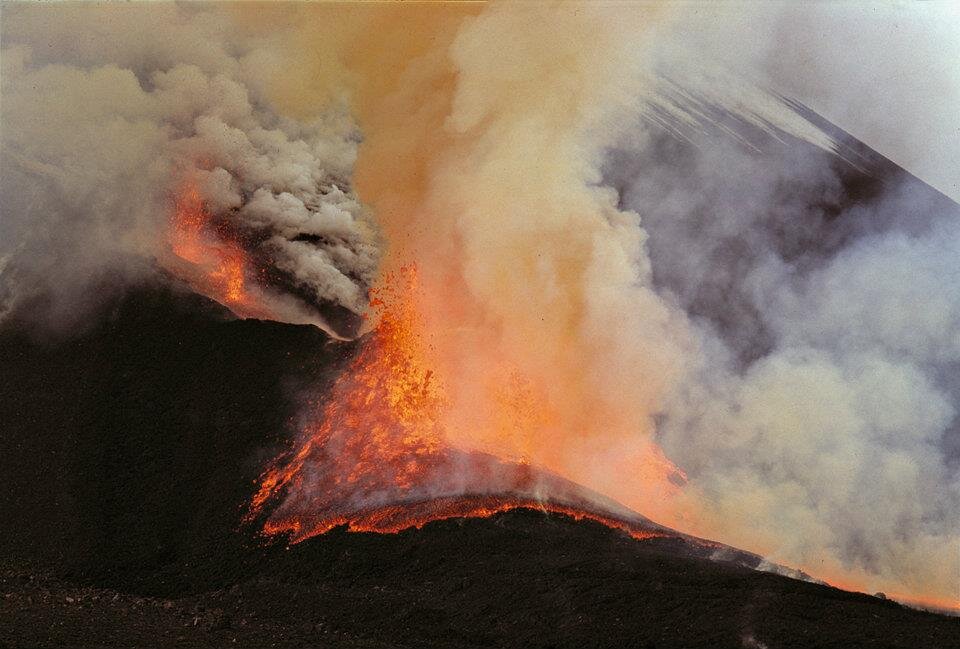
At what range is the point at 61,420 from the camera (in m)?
7.04

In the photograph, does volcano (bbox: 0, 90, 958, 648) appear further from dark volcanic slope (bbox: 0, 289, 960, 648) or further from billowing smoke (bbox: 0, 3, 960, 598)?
billowing smoke (bbox: 0, 3, 960, 598)

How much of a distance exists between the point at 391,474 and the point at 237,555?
4.89 ft

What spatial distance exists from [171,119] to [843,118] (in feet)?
23.1

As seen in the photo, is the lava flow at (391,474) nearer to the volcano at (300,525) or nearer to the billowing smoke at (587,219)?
the volcano at (300,525)

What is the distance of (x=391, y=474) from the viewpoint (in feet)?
22.2

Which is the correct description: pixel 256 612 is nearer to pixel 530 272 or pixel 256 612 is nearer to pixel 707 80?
A: pixel 530 272

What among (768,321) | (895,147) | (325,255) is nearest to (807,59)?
(895,147)

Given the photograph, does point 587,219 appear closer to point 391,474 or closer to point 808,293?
point 808,293

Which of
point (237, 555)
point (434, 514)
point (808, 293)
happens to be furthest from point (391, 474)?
point (808, 293)

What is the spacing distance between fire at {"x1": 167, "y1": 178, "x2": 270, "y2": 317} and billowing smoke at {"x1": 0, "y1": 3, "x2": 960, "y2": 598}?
0.17 m

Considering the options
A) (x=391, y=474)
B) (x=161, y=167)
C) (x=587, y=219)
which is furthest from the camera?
(x=161, y=167)

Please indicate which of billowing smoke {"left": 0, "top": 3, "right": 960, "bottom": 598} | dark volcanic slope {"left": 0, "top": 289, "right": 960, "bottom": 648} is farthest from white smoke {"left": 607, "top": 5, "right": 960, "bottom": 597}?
dark volcanic slope {"left": 0, "top": 289, "right": 960, "bottom": 648}

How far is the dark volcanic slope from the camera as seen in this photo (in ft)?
19.1

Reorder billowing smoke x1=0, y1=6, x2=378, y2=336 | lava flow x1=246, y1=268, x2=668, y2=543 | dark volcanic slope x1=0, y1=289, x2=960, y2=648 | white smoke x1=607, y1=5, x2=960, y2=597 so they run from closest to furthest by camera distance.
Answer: dark volcanic slope x1=0, y1=289, x2=960, y2=648 → white smoke x1=607, y1=5, x2=960, y2=597 → lava flow x1=246, y1=268, x2=668, y2=543 → billowing smoke x1=0, y1=6, x2=378, y2=336
